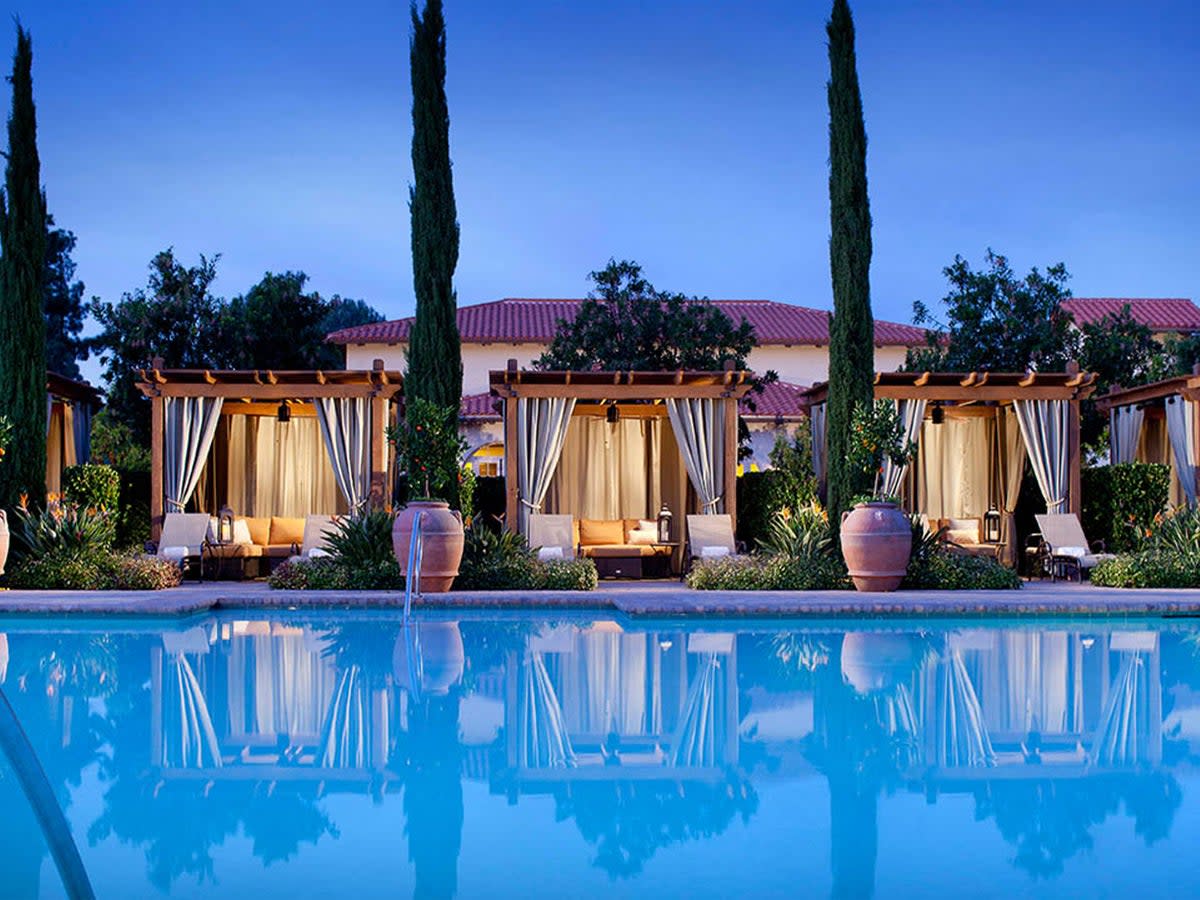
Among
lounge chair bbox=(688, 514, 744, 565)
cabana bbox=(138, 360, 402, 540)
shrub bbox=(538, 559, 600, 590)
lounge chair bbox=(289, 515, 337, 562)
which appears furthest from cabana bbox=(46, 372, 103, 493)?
lounge chair bbox=(688, 514, 744, 565)

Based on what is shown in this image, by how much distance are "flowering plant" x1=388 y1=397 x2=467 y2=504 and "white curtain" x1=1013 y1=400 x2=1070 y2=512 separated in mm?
7504

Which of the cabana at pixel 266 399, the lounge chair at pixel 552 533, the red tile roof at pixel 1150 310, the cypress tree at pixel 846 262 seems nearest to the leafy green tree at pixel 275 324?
the cabana at pixel 266 399

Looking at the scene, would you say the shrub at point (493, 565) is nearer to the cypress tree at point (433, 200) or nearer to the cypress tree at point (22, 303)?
the cypress tree at point (433, 200)

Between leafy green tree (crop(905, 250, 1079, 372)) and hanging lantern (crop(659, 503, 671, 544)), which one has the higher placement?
leafy green tree (crop(905, 250, 1079, 372))

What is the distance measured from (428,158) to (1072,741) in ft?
35.0

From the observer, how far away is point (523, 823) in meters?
4.77

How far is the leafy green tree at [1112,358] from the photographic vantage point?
63.7ft

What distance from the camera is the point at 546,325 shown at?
3167 cm

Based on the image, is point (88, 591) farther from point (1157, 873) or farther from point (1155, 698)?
point (1157, 873)

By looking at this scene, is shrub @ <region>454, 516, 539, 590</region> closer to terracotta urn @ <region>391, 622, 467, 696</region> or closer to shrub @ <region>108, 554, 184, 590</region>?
terracotta urn @ <region>391, 622, 467, 696</region>

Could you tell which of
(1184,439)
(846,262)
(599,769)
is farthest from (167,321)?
(599,769)

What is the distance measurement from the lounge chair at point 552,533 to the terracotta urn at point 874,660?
5054 millimetres

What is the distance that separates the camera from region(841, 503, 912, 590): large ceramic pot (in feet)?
42.2

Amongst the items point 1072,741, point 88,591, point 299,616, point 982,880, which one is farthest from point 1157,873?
point 88,591
